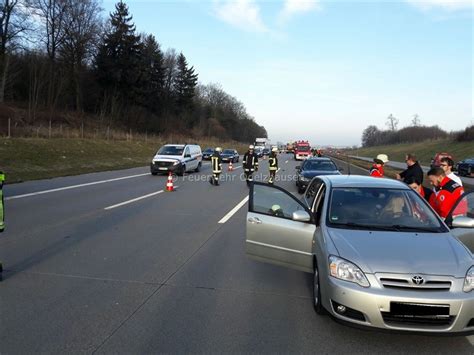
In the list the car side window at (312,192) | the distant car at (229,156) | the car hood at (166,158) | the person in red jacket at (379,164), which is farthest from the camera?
→ the distant car at (229,156)

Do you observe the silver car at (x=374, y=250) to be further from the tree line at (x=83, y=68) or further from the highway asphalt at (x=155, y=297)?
the tree line at (x=83, y=68)

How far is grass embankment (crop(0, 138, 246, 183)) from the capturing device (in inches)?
840

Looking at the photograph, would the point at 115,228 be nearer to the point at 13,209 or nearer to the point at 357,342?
the point at 13,209

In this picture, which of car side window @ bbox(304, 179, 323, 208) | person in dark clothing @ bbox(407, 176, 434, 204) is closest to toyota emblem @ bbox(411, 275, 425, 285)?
car side window @ bbox(304, 179, 323, 208)

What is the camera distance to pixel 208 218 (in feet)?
35.0

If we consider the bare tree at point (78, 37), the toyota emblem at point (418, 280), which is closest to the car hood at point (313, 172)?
the toyota emblem at point (418, 280)

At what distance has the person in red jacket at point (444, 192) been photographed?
5882mm

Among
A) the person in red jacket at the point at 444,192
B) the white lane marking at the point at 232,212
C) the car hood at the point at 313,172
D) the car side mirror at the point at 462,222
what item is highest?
the person in red jacket at the point at 444,192

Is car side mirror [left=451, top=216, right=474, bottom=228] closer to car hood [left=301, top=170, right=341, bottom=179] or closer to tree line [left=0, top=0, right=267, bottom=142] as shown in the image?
car hood [left=301, top=170, right=341, bottom=179]

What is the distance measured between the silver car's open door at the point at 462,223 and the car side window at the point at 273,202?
5.87ft

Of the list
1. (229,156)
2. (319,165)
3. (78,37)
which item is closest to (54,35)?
(78,37)

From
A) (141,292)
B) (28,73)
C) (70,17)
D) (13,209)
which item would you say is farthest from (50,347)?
(70,17)

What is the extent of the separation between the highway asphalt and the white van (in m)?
14.4

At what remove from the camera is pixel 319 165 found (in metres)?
18.0
